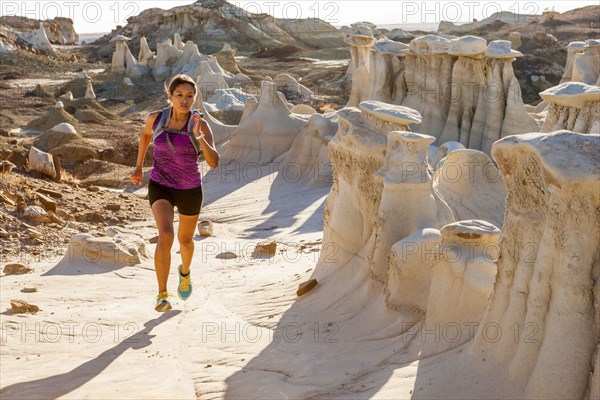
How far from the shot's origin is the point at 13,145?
1853 centimetres

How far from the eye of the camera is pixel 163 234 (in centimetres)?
504

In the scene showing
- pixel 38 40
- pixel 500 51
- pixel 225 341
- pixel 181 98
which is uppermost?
pixel 38 40

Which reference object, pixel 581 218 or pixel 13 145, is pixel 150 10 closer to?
pixel 13 145

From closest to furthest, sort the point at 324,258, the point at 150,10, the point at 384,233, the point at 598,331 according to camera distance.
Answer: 1. the point at 598,331
2. the point at 384,233
3. the point at 324,258
4. the point at 150,10

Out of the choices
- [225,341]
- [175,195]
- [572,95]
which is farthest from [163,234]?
[572,95]

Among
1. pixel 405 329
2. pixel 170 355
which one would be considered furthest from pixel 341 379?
pixel 170 355

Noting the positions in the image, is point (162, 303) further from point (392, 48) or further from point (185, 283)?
point (392, 48)

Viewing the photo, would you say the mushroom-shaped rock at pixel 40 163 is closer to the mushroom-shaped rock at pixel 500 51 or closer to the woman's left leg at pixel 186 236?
the mushroom-shaped rock at pixel 500 51

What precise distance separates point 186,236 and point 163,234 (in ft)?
0.92

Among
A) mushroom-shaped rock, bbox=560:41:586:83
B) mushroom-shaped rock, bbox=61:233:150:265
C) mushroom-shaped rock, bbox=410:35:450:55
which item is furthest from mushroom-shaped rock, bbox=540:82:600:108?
mushroom-shaped rock, bbox=560:41:586:83

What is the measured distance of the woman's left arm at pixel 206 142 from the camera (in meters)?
4.96

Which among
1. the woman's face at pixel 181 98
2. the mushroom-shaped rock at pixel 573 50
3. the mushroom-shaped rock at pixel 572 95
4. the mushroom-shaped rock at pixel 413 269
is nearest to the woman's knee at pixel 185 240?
the woman's face at pixel 181 98

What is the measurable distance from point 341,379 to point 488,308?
0.96 meters

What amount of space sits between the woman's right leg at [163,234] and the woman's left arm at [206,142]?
379 mm
